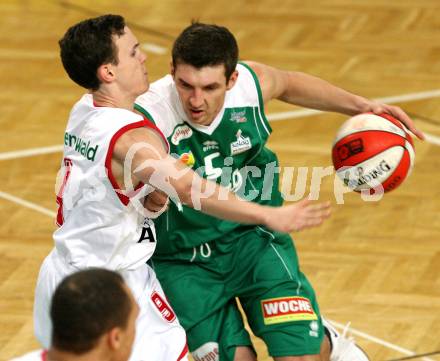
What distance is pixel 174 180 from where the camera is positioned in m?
5.50

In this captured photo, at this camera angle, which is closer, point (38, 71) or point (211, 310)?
point (211, 310)

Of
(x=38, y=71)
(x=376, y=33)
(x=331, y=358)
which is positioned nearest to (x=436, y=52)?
(x=376, y=33)

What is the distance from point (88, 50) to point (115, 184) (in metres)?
0.63

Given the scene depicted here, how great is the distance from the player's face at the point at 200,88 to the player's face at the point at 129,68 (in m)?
0.30

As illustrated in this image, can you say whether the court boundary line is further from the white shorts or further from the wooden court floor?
the white shorts

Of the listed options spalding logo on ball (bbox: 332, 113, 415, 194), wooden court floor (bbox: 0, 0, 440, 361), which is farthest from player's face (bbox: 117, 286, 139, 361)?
wooden court floor (bbox: 0, 0, 440, 361)

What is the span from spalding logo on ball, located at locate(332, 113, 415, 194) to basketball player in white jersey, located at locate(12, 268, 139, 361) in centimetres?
231

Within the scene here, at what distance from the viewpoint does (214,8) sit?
13609 mm

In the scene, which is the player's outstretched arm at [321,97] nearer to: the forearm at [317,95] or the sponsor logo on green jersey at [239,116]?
the forearm at [317,95]

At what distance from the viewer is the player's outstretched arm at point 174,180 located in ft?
17.8

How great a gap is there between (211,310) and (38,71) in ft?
19.5

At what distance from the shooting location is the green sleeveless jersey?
6.22 meters

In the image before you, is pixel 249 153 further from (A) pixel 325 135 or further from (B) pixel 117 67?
(A) pixel 325 135

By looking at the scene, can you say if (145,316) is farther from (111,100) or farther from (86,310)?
(86,310)
